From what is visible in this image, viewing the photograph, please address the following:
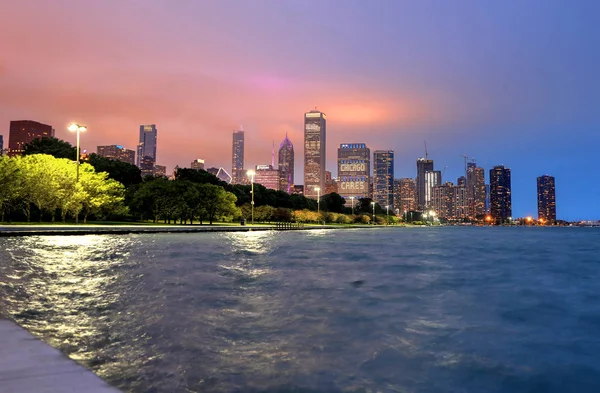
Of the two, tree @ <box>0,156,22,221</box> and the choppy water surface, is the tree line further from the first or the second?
the choppy water surface

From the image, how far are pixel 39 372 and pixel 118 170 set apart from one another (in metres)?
118

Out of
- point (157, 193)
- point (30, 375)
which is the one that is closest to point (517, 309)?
point (30, 375)

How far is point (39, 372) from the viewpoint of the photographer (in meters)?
4.96

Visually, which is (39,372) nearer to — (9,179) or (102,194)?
(9,179)

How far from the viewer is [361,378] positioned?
21.8 ft

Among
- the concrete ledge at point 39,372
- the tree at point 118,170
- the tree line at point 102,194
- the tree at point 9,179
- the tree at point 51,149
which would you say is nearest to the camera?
the concrete ledge at point 39,372

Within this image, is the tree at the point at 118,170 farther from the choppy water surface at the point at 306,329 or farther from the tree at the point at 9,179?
the choppy water surface at the point at 306,329

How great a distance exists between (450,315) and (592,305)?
6862mm

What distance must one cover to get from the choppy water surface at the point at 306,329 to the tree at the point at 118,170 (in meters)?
97.9

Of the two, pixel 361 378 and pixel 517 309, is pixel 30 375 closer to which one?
pixel 361 378

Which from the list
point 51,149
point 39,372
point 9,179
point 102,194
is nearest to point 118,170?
point 51,149

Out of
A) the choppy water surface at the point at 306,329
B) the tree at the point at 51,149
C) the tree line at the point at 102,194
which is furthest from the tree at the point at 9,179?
the tree at the point at 51,149

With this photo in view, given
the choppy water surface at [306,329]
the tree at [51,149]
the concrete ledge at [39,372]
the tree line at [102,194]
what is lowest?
the choppy water surface at [306,329]

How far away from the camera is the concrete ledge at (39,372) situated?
4480mm
